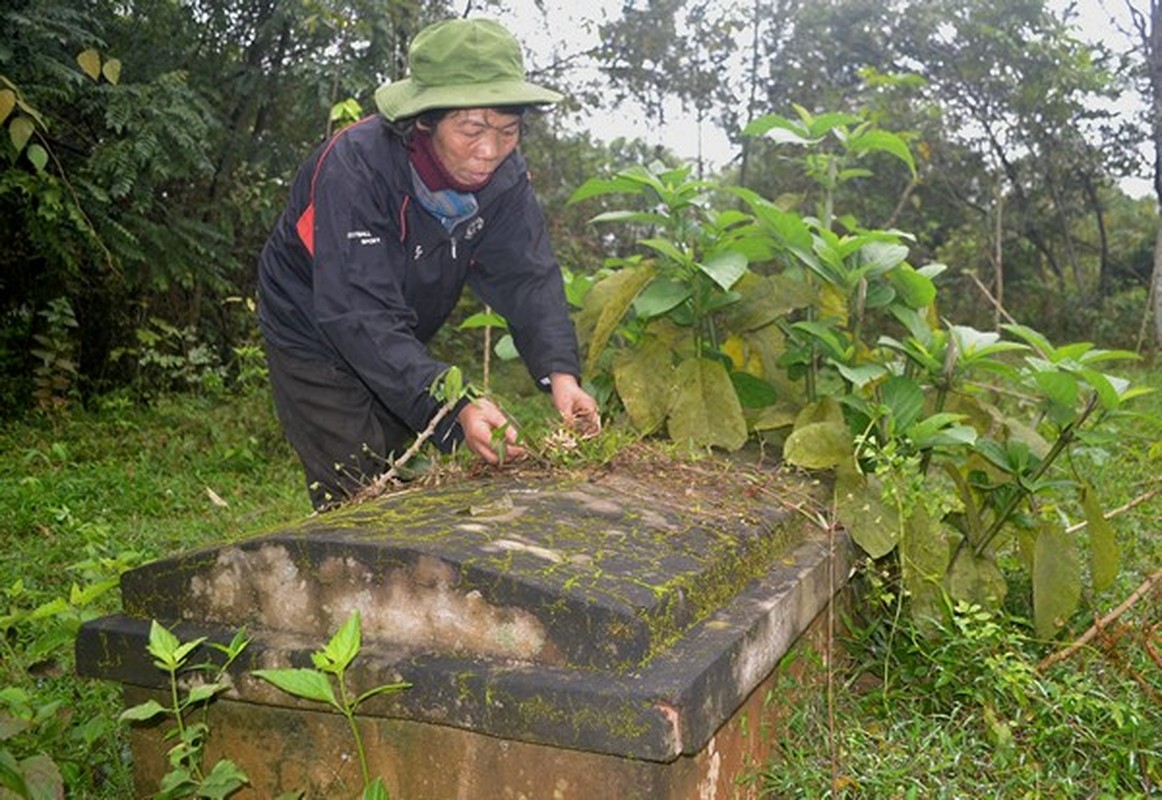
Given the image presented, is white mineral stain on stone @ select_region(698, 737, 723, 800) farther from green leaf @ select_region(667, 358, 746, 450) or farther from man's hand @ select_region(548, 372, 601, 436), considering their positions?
green leaf @ select_region(667, 358, 746, 450)

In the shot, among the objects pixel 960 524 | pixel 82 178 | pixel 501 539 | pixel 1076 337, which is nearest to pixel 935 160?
pixel 1076 337

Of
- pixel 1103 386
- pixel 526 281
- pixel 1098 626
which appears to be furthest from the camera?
pixel 526 281

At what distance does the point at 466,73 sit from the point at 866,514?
1.52m

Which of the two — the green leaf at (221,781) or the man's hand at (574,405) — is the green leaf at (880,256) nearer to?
the man's hand at (574,405)

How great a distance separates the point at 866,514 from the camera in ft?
9.48

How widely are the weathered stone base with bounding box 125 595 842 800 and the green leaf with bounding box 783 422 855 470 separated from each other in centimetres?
69

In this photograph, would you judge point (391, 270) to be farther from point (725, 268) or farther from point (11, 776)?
point (11, 776)

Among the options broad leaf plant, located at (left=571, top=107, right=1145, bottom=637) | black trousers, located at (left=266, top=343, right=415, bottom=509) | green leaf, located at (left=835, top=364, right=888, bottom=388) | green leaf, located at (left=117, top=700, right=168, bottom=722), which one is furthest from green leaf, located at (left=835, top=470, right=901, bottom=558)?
green leaf, located at (left=117, top=700, right=168, bottom=722)

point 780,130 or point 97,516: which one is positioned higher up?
point 780,130

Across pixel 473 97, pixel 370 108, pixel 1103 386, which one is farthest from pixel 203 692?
pixel 370 108

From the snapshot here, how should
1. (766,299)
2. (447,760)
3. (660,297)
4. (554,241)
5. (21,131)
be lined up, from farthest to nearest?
1. (554,241)
2. (766,299)
3. (660,297)
4. (21,131)
5. (447,760)

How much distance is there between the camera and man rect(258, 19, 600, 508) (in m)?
2.89

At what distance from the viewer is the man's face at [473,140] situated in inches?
120

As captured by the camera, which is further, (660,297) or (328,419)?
(328,419)
